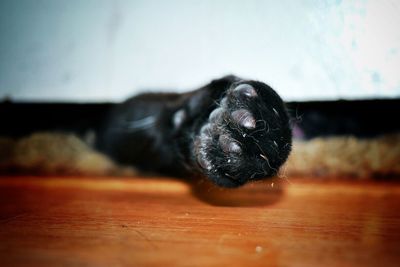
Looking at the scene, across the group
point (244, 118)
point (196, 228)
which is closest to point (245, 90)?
point (244, 118)

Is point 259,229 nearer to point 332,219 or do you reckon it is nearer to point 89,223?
point 332,219

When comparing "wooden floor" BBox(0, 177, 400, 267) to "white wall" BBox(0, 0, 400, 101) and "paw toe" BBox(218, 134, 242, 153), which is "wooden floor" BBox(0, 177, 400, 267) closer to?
"paw toe" BBox(218, 134, 242, 153)

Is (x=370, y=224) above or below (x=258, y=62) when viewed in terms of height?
below

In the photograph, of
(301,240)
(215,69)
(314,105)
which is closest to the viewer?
(301,240)

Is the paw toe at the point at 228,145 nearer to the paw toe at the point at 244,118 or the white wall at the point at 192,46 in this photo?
the paw toe at the point at 244,118

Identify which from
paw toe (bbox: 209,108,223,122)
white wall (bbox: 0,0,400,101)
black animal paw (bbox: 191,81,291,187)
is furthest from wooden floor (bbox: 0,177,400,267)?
white wall (bbox: 0,0,400,101)

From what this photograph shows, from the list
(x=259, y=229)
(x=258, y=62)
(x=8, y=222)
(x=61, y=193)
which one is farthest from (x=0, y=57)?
(x=259, y=229)

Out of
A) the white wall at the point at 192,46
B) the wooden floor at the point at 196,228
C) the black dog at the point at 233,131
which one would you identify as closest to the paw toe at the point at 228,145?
the black dog at the point at 233,131
